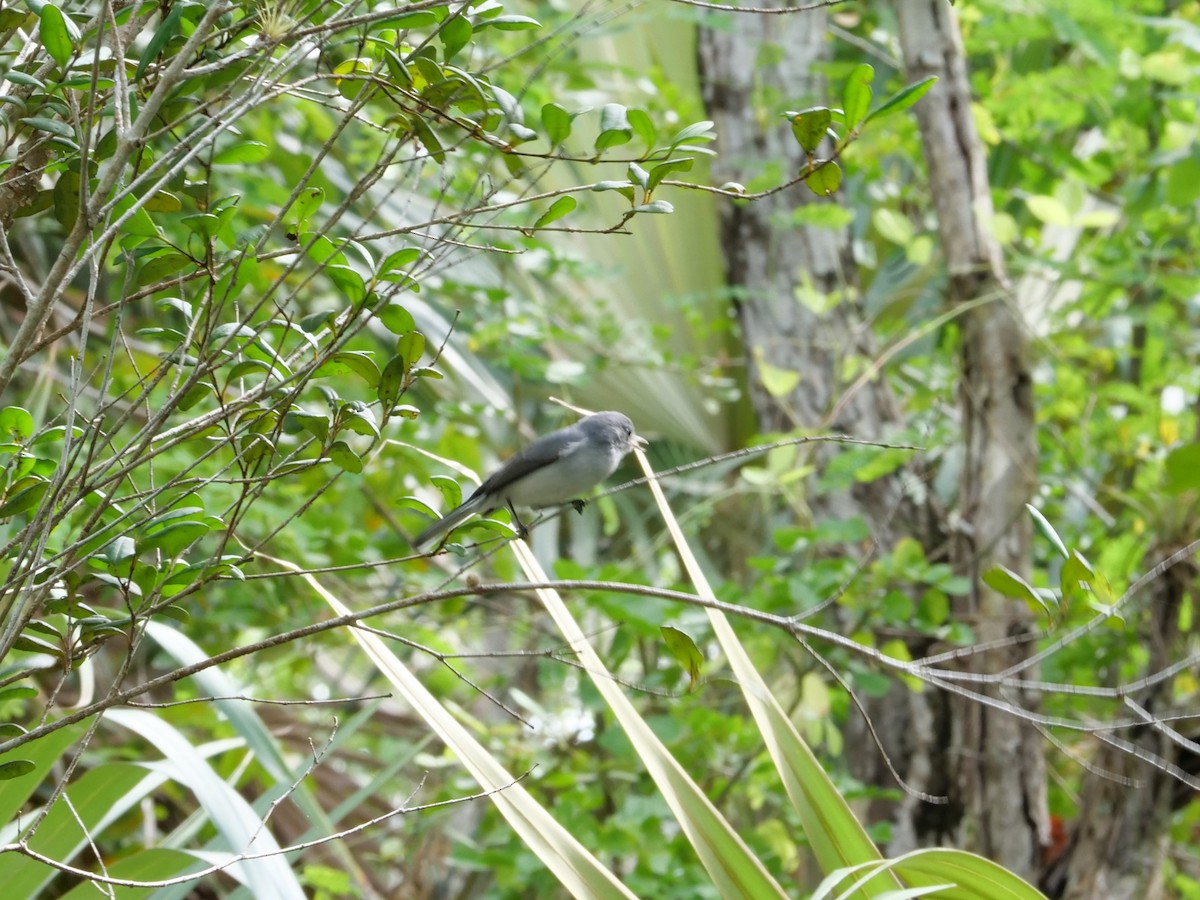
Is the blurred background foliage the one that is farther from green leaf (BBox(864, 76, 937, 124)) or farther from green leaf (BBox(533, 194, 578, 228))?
green leaf (BBox(864, 76, 937, 124))

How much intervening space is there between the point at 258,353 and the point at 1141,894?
2.70 m

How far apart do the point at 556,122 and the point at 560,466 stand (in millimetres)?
1305

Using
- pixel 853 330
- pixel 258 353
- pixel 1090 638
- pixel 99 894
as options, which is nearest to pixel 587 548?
pixel 853 330

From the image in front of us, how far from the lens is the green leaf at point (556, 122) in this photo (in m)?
1.29

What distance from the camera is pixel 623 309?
569cm

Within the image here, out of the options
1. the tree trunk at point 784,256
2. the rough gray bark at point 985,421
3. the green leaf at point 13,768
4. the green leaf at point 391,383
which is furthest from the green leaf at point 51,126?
the tree trunk at point 784,256

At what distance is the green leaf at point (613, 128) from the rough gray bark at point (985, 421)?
2043mm

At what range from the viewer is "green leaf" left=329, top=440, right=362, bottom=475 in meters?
1.25

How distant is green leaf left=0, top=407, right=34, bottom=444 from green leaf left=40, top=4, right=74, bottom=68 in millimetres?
373

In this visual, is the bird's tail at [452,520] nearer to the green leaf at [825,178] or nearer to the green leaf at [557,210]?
the green leaf at [557,210]

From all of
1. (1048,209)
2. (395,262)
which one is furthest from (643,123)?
(1048,209)

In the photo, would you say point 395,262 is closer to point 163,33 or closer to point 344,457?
point 344,457

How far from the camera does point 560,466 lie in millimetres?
2551

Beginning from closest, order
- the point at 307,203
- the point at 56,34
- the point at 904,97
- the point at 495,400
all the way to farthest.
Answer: the point at 56,34
the point at 904,97
the point at 307,203
the point at 495,400
